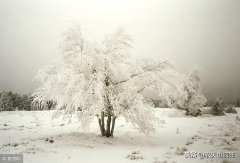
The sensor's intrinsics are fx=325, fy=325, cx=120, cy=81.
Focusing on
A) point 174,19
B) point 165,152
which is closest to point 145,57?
point 165,152

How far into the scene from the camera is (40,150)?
485 inches

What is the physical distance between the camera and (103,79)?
14.4 metres

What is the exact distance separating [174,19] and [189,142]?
29.0 feet

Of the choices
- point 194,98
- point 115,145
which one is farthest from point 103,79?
point 194,98

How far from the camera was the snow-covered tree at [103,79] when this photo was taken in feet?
46.2

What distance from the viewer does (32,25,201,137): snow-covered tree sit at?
14.1 metres

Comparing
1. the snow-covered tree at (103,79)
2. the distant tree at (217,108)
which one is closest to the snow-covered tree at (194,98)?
the distant tree at (217,108)

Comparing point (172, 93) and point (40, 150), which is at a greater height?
point (172, 93)

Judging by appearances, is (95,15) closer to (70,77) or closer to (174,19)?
(174,19)

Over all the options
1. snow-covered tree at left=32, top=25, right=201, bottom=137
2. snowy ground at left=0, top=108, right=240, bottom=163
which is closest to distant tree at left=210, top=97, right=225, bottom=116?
snowy ground at left=0, top=108, right=240, bottom=163

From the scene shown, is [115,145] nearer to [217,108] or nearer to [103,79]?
[103,79]

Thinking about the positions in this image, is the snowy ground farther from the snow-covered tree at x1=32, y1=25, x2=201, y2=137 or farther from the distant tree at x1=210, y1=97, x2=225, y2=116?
the distant tree at x1=210, y1=97, x2=225, y2=116

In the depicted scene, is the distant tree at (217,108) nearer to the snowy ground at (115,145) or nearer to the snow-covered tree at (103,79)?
the snowy ground at (115,145)

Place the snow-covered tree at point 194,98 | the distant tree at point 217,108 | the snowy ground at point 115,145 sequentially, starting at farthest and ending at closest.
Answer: the distant tree at point 217,108
the snow-covered tree at point 194,98
the snowy ground at point 115,145
